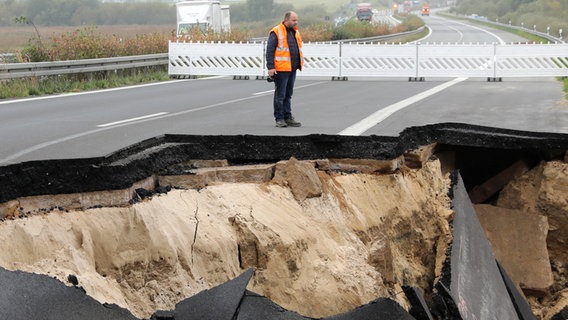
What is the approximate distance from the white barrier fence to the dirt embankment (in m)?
16.4

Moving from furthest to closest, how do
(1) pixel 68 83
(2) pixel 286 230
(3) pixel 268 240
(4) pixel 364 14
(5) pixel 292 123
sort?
(4) pixel 364 14, (1) pixel 68 83, (5) pixel 292 123, (2) pixel 286 230, (3) pixel 268 240

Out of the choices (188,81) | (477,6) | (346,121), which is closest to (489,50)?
(188,81)

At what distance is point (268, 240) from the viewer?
6.06 m

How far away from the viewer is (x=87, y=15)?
86.3 m

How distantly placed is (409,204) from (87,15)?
82.9m

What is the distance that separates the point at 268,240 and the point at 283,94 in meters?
5.82

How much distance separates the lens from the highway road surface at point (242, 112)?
32.8ft

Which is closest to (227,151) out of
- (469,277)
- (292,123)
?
(469,277)

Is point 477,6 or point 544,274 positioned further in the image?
point 477,6

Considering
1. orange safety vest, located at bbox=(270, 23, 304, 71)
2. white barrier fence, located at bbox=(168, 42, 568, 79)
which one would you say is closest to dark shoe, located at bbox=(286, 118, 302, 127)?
orange safety vest, located at bbox=(270, 23, 304, 71)

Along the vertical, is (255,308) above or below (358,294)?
above

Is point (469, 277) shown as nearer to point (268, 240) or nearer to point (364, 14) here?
point (268, 240)

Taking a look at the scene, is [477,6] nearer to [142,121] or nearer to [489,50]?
[489,50]

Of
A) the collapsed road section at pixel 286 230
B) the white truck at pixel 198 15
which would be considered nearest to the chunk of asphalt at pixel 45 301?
the collapsed road section at pixel 286 230
